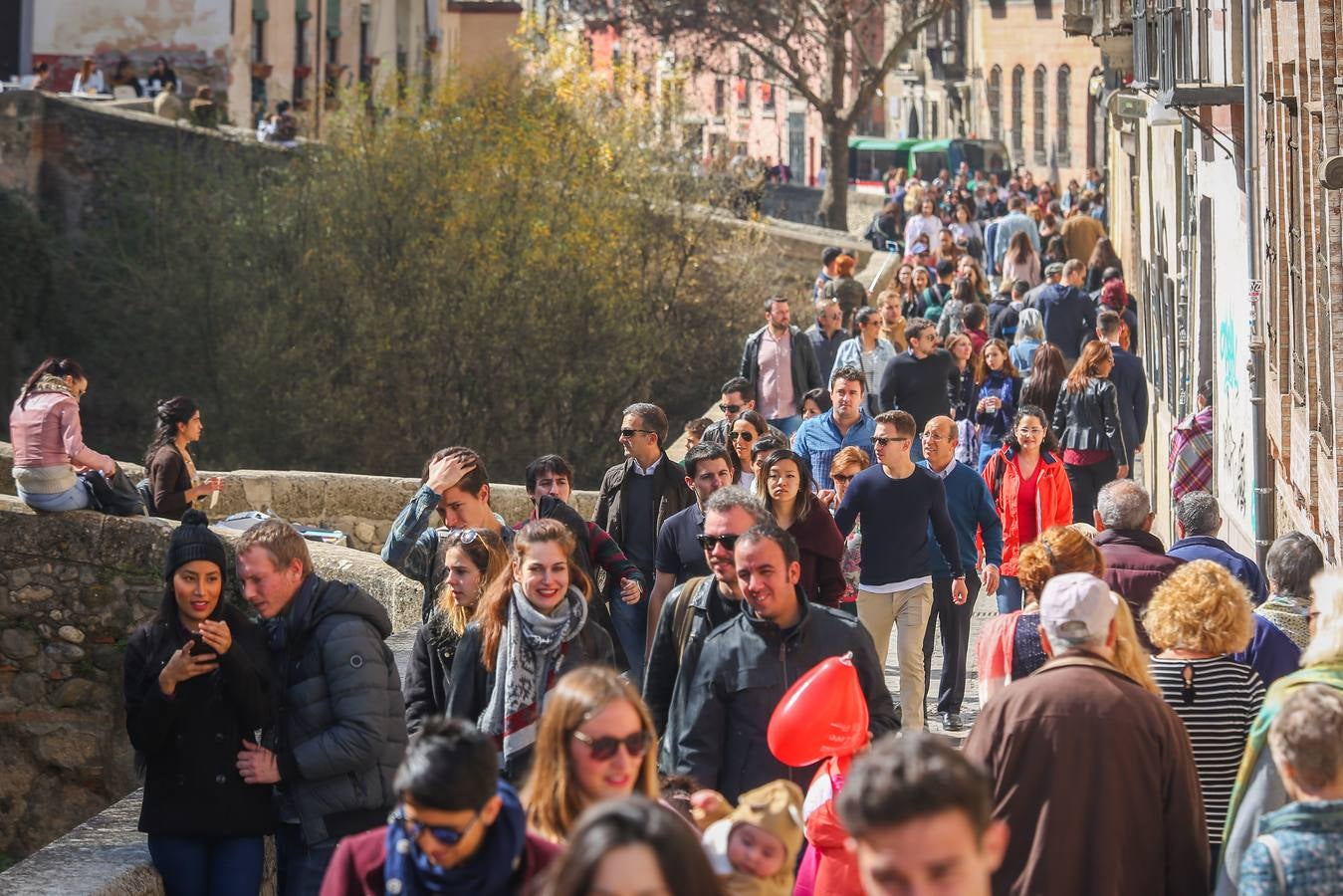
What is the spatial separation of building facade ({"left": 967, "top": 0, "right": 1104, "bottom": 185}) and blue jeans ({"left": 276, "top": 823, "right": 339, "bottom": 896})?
56.6m

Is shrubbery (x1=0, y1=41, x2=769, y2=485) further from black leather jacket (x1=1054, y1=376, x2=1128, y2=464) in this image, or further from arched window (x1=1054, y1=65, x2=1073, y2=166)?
Result: arched window (x1=1054, y1=65, x2=1073, y2=166)

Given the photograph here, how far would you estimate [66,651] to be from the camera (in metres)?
12.9

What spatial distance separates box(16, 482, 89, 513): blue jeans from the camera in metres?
12.4

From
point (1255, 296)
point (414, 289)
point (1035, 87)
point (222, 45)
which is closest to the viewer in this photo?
point (1255, 296)

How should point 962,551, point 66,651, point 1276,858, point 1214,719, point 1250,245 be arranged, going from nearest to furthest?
point 1276,858, point 1214,719, point 962,551, point 66,651, point 1250,245

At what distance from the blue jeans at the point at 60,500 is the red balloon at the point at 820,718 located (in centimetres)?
754

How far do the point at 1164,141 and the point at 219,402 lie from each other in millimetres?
14499

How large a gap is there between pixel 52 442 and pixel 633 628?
15.0 ft

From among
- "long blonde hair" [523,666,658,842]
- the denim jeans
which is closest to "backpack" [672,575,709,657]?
"long blonde hair" [523,666,658,842]

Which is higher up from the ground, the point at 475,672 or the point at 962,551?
the point at 962,551

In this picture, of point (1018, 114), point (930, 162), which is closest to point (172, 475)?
point (930, 162)

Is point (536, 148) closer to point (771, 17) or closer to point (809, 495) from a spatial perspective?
point (771, 17)

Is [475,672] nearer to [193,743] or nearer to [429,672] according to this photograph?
[429,672]

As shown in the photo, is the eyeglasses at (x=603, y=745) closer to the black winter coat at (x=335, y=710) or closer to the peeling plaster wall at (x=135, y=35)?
the black winter coat at (x=335, y=710)
